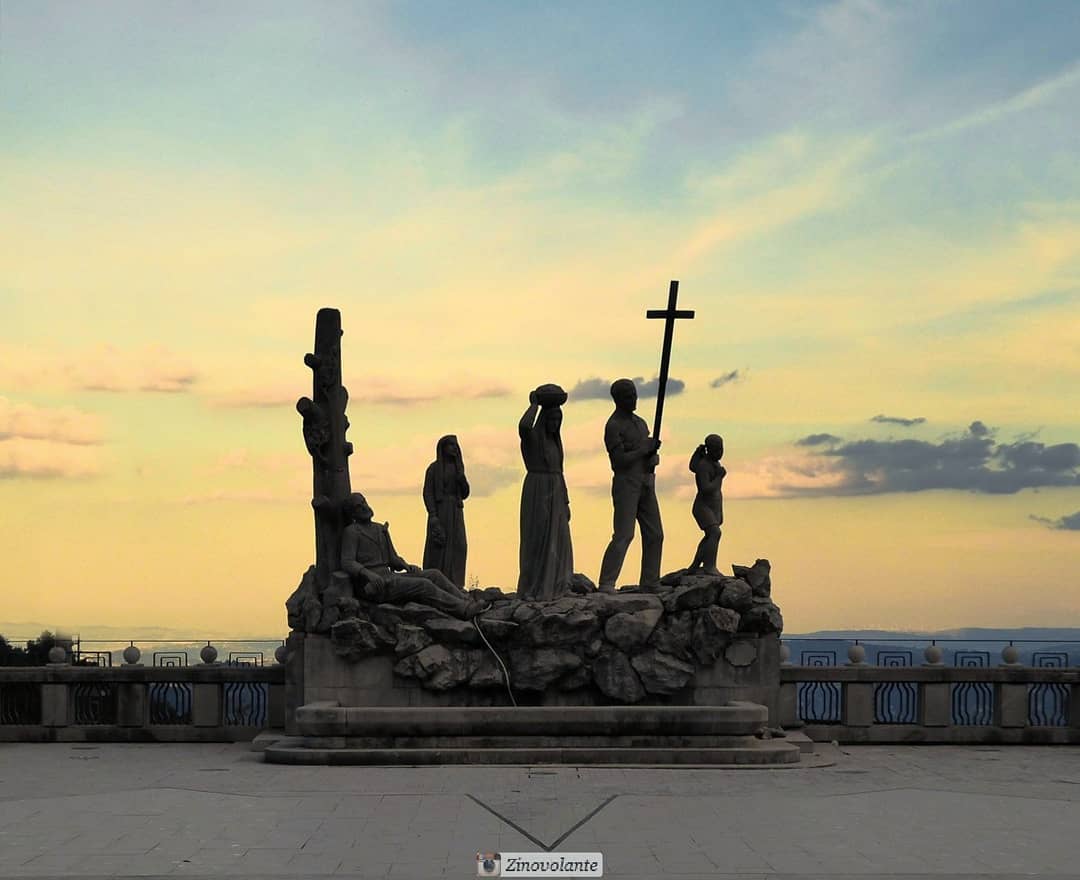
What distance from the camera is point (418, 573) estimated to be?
2189cm

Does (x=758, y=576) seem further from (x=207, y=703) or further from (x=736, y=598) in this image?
(x=207, y=703)

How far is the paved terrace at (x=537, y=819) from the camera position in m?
13.1

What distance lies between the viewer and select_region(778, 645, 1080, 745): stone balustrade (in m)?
22.4

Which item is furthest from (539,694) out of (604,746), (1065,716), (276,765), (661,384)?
(1065,716)

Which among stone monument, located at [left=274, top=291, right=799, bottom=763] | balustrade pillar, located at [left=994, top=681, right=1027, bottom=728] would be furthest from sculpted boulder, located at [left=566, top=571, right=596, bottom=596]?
balustrade pillar, located at [left=994, top=681, right=1027, bottom=728]

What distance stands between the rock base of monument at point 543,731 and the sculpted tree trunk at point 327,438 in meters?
2.96

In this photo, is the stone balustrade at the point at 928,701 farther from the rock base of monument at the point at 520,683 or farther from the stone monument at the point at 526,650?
the stone monument at the point at 526,650

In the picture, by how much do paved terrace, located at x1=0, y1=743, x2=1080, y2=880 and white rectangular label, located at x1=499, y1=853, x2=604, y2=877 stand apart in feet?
0.85

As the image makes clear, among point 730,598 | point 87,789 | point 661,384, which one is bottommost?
point 87,789

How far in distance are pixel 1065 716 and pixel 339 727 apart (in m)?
10.7

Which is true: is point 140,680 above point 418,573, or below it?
below

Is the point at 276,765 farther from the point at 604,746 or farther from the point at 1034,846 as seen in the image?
the point at 1034,846

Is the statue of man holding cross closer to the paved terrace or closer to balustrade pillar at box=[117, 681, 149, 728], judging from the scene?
the paved terrace

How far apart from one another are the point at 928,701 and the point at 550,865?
11078mm
